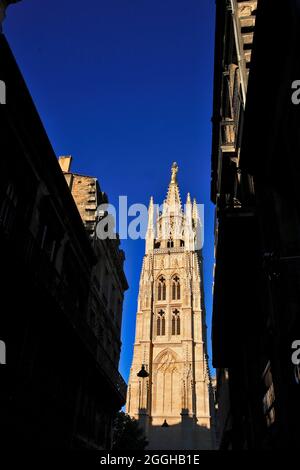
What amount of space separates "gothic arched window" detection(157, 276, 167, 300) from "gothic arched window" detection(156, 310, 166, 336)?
9.19ft

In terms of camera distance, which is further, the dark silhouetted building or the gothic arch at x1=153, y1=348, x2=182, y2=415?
the gothic arch at x1=153, y1=348, x2=182, y2=415

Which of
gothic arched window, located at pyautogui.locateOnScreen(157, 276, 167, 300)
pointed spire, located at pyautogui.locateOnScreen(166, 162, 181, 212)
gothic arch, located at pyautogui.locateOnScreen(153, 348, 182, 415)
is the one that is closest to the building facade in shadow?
gothic arch, located at pyautogui.locateOnScreen(153, 348, 182, 415)

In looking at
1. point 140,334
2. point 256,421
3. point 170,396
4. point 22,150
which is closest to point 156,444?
point 170,396

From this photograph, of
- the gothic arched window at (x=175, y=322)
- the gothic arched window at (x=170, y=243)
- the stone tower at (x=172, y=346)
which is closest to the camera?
the stone tower at (x=172, y=346)

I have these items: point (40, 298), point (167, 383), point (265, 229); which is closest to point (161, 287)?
point (167, 383)

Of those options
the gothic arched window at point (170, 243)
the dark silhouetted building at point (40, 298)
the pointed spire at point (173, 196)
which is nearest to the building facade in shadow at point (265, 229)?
the dark silhouetted building at point (40, 298)

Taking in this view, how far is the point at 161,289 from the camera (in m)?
63.3

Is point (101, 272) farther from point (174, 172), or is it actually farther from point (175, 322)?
point (174, 172)

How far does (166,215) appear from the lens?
75938mm

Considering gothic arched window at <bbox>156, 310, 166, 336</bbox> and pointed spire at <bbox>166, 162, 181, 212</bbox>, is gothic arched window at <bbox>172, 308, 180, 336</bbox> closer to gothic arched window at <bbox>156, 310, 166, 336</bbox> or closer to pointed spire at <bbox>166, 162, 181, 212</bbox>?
gothic arched window at <bbox>156, 310, 166, 336</bbox>

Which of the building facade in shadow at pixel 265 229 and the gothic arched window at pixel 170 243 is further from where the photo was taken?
the gothic arched window at pixel 170 243

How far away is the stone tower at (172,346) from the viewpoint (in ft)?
161

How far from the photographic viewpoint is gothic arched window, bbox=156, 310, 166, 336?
58422mm

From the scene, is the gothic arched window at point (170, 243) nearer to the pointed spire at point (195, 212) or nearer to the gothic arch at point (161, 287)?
the pointed spire at point (195, 212)
